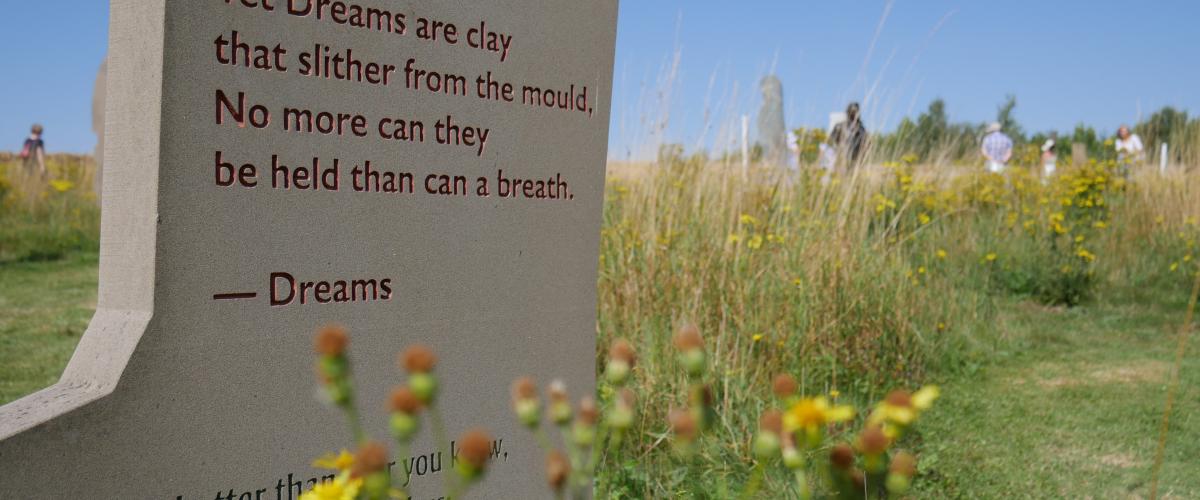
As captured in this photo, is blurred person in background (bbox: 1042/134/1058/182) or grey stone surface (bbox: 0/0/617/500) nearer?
grey stone surface (bbox: 0/0/617/500)

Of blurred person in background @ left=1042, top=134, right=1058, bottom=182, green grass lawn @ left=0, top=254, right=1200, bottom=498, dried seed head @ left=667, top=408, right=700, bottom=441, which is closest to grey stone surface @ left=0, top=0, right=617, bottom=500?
dried seed head @ left=667, top=408, right=700, bottom=441

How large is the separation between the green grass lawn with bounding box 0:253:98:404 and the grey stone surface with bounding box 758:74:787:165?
3.64m

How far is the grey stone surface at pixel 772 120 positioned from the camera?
5555 millimetres

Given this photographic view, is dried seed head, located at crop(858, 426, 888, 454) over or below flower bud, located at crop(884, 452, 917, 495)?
over

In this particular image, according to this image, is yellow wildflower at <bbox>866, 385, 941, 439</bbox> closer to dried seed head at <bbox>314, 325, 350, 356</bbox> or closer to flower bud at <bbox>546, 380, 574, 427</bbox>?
flower bud at <bbox>546, 380, 574, 427</bbox>

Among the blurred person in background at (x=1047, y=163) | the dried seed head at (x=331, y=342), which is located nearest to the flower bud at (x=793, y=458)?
the dried seed head at (x=331, y=342)

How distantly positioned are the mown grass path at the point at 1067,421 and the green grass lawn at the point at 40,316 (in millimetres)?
3362

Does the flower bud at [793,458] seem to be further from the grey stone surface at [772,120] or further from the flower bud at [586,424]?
the grey stone surface at [772,120]

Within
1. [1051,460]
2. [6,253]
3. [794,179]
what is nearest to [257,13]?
[1051,460]

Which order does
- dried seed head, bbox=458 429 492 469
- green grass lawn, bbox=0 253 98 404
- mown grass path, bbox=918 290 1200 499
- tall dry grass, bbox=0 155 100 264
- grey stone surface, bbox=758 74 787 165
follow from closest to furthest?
1. dried seed head, bbox=458 429 492 469
2. mown grass path, bbox=918 290 1200 499
3. green grass lawn, bbox=0 253 98 404
4. grey stone surface, bbox=758 74 787 165
5. tall dry grass, bbox=0 155 100 264

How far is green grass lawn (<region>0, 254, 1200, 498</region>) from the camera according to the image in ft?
8.86

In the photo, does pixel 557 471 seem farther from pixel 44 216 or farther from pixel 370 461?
pixel 44 216

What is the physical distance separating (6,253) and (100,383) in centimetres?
714

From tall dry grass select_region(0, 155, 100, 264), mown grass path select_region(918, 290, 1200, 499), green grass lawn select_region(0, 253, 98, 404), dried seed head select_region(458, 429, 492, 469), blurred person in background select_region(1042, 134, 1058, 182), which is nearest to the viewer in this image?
dried seed head select_region(458, 429, 492, 469)
